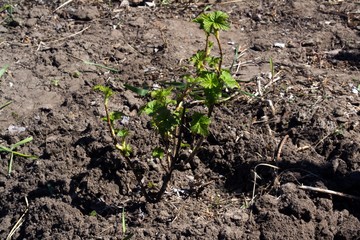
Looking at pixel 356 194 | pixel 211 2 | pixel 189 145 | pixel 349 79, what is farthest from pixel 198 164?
pixel 211 2

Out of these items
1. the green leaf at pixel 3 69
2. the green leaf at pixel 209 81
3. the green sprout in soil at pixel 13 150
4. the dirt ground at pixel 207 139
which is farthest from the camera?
the green leaf at pixel 3 69

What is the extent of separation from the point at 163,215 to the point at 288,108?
39.7 inches

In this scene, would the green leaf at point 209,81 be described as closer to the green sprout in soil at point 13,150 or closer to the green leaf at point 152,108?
the green leaf at point 152,108

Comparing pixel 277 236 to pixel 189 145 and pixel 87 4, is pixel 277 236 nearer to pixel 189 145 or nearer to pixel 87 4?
pixel 189 145

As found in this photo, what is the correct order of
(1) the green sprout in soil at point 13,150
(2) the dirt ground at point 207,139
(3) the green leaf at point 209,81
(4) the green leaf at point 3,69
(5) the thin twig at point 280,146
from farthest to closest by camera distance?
(4) the green leaf at point 3,69
(1) the green sprout in soil at point 13,150
(5) the thin twig at point 280,146
(2) the dirt ground at point 207,139
(3) the green leaf at point 209,81

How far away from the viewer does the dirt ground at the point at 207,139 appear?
10.3 ft

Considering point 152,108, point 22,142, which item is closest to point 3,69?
point 22,142

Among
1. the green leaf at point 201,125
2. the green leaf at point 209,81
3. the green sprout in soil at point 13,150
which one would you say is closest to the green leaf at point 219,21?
the green leaf at point 209,81

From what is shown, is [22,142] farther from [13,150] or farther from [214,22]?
[214,22]

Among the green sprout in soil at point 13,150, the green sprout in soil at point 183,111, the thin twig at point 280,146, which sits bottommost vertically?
the green sprout in soil at point 13,150

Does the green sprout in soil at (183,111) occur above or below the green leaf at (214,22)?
below

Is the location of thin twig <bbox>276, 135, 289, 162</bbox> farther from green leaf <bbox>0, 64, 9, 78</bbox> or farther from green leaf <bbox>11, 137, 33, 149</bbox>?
green leaf <bbox>0, 64, 9, 78</bbox>

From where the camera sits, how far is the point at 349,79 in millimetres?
3893

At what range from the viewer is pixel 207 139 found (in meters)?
3.55
